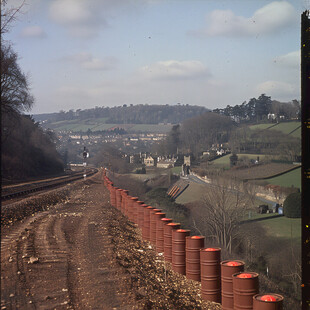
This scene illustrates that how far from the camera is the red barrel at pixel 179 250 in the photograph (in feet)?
36.4

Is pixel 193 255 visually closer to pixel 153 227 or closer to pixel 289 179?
pixel 153 227

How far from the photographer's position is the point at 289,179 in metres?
70.9

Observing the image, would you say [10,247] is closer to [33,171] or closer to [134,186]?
[33,171]

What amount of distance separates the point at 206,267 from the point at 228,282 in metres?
0.99

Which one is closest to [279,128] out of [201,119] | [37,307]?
[201,119]

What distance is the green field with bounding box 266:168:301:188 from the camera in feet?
228

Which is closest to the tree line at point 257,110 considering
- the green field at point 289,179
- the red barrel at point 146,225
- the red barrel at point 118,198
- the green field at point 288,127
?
the green field at point 288,127

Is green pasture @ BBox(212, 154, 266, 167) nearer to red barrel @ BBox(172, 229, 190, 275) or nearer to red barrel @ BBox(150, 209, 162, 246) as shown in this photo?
red barrel @ BBox(150, 209, 162, 246)

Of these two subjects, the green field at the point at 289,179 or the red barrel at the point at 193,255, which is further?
the green field at the point at 289,179

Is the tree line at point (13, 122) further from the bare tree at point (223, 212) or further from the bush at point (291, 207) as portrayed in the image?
the bush at point (291, 207)

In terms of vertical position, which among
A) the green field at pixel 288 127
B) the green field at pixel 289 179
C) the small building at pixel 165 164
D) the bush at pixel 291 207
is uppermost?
the green field at pixel 288 127

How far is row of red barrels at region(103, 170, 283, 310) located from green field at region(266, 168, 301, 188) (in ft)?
190

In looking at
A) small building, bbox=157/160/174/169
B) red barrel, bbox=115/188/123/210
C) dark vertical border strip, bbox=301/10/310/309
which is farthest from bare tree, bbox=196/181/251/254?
dark vertical border strip, bbox=301/10/310/309

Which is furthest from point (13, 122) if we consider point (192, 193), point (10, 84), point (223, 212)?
point (192, 193)
